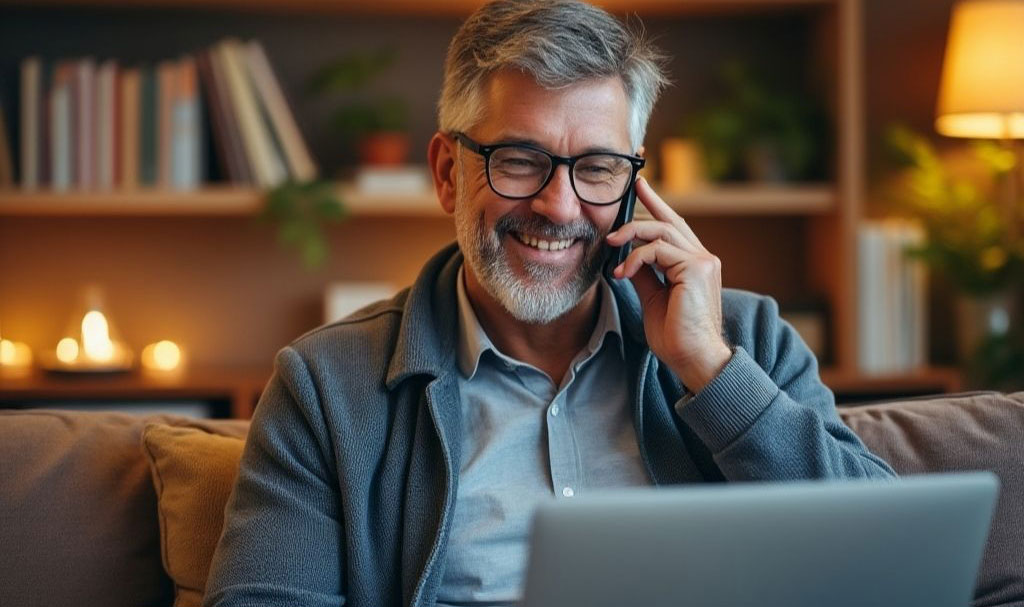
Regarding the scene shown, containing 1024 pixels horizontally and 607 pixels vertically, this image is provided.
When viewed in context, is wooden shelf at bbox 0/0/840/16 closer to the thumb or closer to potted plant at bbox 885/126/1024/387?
potted plant at bbox 885/126/1024/387

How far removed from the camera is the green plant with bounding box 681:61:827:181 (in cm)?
329

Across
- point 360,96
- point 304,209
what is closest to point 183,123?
point 304,209

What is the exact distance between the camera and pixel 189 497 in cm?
169

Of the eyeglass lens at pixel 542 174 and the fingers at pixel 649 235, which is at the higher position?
the eyeglass lens at pixel 542 174

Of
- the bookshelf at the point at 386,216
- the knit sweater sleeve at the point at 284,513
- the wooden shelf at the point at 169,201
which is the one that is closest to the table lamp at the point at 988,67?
the bookshelf at the point at 386,216

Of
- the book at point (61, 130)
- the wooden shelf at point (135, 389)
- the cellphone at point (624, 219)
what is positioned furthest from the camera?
the book at point (61, 130)

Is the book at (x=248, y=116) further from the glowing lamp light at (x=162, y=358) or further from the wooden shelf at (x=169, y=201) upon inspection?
the glowing lamp light at (x=162, y=358)

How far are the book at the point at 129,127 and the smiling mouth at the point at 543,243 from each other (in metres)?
1.80

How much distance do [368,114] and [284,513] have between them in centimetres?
189

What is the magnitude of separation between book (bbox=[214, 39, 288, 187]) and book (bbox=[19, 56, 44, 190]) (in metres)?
0.45

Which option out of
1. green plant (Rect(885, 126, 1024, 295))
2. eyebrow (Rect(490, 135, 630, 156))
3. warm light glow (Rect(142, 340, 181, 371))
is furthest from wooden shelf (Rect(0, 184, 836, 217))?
eyebrow (Rect(490, 135, 630, 156))

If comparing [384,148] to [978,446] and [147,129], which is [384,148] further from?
[978,446]

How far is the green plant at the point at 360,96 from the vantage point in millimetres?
3252

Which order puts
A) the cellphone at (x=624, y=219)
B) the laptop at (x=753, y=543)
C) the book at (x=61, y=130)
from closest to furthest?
the laptop at (x=753, y=543), the cellphone at (x=624, y=219), the book at (x=61, y=130)
